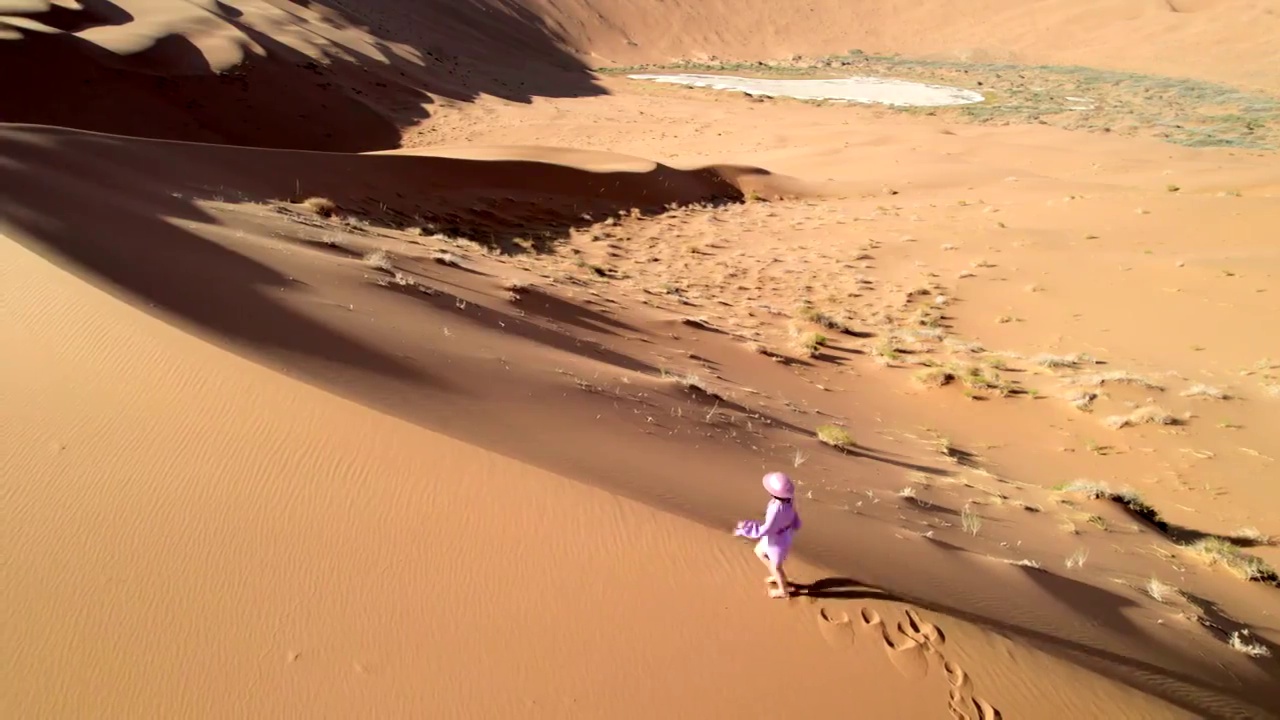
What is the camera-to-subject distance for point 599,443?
479cm

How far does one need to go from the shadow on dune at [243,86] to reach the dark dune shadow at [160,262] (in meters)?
13.4

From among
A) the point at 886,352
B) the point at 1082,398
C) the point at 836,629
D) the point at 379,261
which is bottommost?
the point at 379,261

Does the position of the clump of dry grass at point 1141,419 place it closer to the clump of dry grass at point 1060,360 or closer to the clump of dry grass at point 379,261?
the clump of dry grass at point 1060,360

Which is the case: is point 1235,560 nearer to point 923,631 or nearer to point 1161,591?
point 1161,591

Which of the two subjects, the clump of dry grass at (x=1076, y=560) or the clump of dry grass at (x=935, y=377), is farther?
the clump of dry grass at (x=935, y=377)

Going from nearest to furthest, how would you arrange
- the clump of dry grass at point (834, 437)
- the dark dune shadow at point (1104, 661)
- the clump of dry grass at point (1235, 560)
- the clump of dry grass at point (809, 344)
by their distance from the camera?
the dark dune shadow at point (1104, 661)
the clump of dry grass at point (1235, 560)
the clump of dry grass at point (834, 437)
the clump of dry grass at point (809, 344)

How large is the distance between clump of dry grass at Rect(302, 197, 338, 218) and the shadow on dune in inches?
423

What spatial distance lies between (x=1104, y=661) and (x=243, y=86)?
2449 cm

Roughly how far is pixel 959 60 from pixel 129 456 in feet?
194

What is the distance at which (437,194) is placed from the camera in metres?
14.0

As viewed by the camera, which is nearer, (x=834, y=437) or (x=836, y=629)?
(x=836, y=629)

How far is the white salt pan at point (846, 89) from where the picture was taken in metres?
36.9

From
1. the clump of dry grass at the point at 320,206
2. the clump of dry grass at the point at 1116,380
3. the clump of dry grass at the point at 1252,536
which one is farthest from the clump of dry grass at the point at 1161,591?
the clump of dry grass at the point at 320,206

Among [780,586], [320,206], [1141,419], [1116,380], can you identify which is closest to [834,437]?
[780,586]
